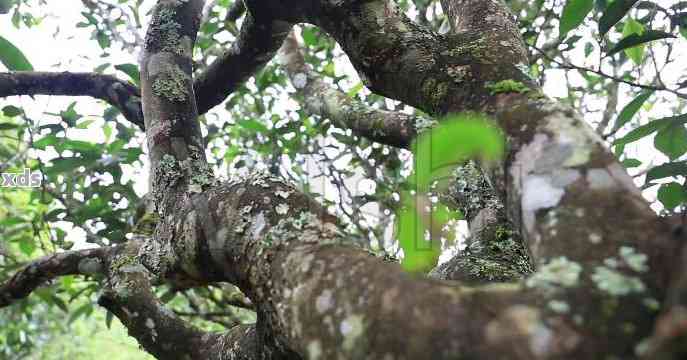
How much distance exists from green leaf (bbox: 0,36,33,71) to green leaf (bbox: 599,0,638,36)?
1334mm

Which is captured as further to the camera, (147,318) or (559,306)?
(147,318)

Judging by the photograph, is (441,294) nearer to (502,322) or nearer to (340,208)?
(502,322)

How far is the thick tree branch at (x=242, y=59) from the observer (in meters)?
1.27

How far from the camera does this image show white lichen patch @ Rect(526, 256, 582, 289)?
431 mm

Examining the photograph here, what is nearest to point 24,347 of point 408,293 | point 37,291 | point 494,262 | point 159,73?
point 37,291

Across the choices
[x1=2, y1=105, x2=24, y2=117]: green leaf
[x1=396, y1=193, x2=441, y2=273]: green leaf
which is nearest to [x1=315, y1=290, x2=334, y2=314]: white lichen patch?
[x1=396, y1=193, x2=441, y2=273]: green leaf

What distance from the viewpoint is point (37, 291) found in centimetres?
211

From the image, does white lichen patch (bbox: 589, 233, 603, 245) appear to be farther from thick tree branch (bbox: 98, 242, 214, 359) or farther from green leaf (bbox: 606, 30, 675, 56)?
thick tree branch (bbox: 98, 242, 214, 359)

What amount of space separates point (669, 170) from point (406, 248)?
0.63 m

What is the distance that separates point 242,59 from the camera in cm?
145

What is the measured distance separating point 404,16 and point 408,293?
55cm

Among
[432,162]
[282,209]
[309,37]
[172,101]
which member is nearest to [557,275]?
[432,162]

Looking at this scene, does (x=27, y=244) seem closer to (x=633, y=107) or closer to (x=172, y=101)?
(x=172, y=101)

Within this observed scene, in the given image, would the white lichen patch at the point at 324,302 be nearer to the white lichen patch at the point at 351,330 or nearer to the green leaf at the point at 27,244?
the white lichen patch at the point at 351,330
